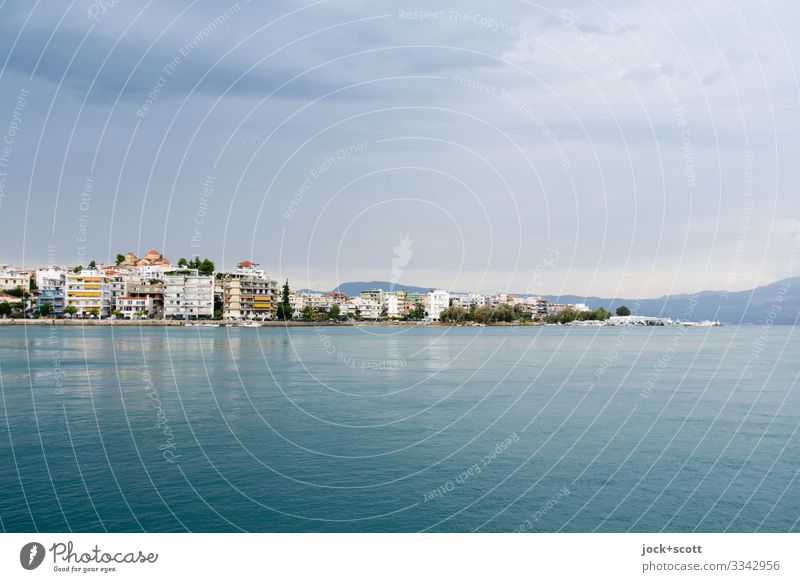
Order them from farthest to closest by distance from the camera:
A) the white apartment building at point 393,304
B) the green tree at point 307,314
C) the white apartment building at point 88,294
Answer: the white apartment building at point 393,304 < the green tree at point 307,314 < the white apartment building at point 88,294

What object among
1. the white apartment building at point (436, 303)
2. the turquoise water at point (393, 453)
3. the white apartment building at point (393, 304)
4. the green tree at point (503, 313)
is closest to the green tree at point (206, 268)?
the white apartment building at point (393, 304)

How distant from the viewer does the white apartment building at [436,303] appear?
4587 inches

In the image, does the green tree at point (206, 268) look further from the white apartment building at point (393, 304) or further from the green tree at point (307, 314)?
the white apartment building at point (393, 304)

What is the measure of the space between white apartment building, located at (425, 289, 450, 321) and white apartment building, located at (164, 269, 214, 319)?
44.2 meters

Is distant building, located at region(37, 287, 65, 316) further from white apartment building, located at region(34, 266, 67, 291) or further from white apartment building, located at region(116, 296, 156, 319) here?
white apartment building, located at region(116, 296, 156, 319)

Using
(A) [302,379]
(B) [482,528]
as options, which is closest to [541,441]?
(B) [482,528]

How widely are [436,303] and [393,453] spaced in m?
106

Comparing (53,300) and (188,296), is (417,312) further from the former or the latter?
(53,300)

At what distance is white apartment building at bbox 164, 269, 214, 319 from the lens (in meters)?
80.3

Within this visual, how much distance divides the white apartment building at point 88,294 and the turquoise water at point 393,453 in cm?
5873

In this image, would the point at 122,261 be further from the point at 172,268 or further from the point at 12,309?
the point at 12,309

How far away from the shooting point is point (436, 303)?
11862 centimetres

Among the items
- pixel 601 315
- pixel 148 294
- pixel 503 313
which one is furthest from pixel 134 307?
pixel 601 315

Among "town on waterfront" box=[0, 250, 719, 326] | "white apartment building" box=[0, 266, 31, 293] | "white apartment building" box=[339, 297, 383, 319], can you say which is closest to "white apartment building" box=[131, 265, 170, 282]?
"town on waterfront" box=[0, 250, 719, 326]
